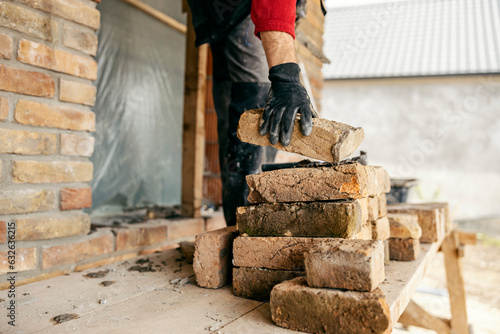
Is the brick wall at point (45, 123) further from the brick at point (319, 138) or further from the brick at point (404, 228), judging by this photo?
the brick at point (404, 228)

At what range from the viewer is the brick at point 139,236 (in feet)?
6.48

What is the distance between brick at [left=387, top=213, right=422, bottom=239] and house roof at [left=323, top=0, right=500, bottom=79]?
8.10 m

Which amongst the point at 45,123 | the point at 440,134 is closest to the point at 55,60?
the point at 45,123

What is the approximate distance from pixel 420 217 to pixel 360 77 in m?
8.03

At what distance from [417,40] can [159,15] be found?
30.2 ft

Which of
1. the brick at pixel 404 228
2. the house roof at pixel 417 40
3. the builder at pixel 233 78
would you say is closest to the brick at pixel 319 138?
the builder at pixel 233 78

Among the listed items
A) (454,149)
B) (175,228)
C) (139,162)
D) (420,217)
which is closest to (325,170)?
(420,217)

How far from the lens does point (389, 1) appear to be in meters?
12.7

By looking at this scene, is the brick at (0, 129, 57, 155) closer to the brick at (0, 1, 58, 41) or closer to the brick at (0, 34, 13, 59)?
the brick at (0, 34, 13, 59)

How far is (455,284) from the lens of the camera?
9.99 ft

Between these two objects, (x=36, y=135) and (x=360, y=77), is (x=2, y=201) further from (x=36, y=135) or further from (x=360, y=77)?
(x=360, y=77)

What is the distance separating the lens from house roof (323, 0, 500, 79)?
8.99 m

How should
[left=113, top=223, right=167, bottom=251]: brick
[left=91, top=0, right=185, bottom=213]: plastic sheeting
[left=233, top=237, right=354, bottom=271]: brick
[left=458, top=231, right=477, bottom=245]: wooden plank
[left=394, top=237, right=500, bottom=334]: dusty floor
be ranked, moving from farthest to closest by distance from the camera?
[left=394, top=237, right=500, bottom=334]: dusty floor < [left=458, top=231, right=477, bottom=245]: wooden plank < [left=91, top=0, right=185, bottom=213]: plastic sheeting < [left=113, top=223, right=167, bottom=251]: brick < [left=233, top=237, right=354, bottom=271]: brick

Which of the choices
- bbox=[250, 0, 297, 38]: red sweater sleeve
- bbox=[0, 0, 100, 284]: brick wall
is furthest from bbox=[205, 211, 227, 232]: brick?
bbox=[250, 0, 297, 38]: red sweater sleeve
